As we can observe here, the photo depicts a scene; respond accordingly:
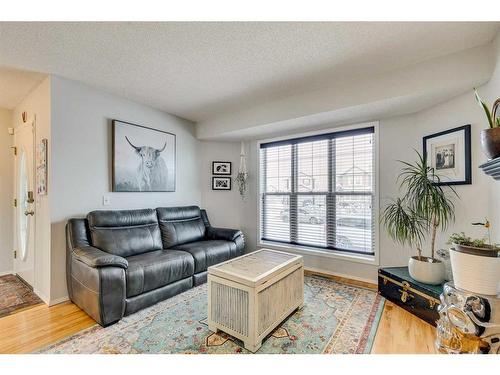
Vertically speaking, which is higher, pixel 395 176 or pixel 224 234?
pixel 395 176

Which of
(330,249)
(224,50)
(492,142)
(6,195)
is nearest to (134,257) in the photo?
(224,50)

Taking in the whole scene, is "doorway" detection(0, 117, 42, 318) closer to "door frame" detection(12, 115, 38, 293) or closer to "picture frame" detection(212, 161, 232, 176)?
"door frame" detection(12, 115, 38, 293)

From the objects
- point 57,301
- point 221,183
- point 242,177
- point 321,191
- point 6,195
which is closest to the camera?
point 57,301

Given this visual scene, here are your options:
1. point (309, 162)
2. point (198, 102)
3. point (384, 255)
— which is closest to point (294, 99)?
point (309, 162)

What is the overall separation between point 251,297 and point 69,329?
5.39ft

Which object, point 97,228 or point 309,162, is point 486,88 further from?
point 97,228

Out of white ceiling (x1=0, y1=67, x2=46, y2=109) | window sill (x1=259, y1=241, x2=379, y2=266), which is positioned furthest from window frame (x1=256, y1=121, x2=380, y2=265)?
white ceiling (x1=0, y1=67, x2=46, y2=109)

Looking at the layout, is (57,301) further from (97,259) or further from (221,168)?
(221,168)

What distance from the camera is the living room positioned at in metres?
1.81

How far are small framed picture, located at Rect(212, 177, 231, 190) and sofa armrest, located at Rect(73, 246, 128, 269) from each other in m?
2.28

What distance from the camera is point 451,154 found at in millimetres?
2393

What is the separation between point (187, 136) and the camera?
4.08m

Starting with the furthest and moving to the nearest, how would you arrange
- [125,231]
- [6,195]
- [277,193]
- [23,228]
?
1. [277,193]
2. [6,195]
3. [23,228]
4. [125,231]

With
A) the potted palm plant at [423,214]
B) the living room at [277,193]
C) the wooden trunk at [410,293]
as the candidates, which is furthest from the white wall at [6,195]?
the potted palm plant at [423,214]
